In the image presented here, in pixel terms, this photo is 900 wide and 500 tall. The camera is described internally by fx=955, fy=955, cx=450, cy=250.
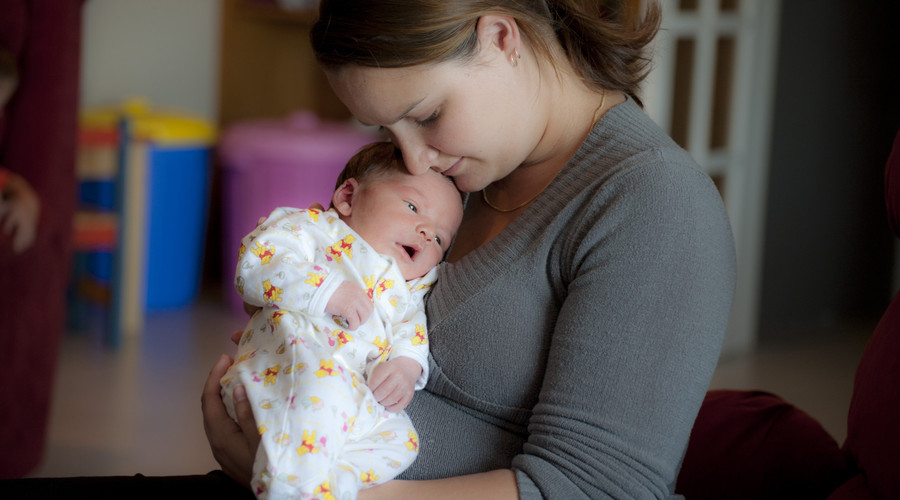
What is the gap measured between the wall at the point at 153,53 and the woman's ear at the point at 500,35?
313 centimetres

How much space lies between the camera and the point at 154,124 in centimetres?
368

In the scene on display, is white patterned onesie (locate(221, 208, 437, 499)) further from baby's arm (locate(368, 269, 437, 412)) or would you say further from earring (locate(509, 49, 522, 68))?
earring (locate(509, 49, 522, 68))

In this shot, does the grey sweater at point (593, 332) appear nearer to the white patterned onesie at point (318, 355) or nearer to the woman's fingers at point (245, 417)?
the white patterned onesie at point (318, 355)

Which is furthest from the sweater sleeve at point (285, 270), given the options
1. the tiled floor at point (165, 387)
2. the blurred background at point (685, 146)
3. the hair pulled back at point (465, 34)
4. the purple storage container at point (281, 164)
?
the purple storage container at point (281, 164)

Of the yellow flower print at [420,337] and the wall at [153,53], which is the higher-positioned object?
the wall at [153,53]

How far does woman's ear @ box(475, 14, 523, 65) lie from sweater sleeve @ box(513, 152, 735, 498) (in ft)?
0.79

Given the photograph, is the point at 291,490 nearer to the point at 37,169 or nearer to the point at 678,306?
the point at 678,306

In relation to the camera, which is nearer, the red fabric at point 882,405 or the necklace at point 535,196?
the red fabric at point 882,405

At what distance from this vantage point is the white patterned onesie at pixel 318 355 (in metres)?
1.02

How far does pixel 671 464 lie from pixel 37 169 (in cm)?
203

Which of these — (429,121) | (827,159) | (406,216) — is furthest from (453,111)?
(827,159)

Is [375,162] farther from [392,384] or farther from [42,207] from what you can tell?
[42,207]

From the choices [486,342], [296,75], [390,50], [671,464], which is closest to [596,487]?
[671,464]

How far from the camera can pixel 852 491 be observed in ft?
3.82
